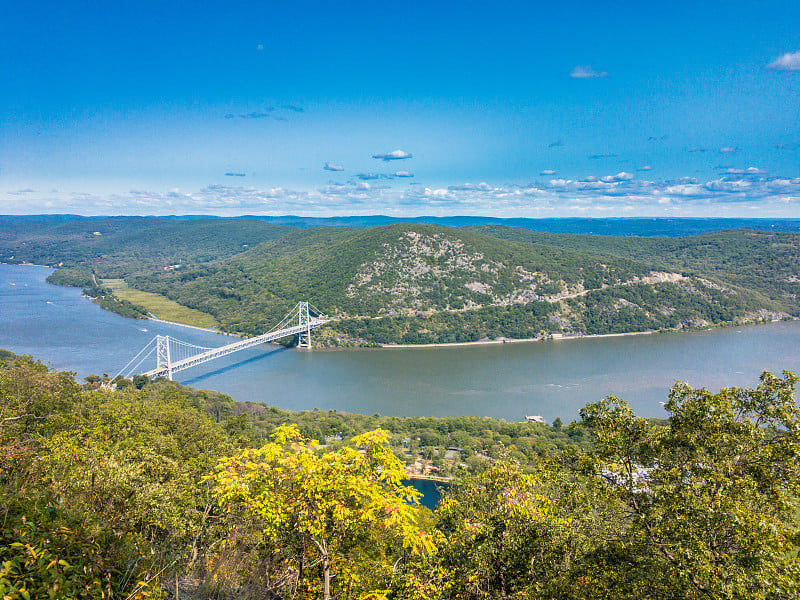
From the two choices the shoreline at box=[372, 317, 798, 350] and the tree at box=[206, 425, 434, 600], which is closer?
Answer: the tree at box=[206, 425, 434, 600]

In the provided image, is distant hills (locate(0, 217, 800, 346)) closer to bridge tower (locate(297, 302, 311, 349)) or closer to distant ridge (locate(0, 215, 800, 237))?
bridge tower (locate(297, 302, 311, 349))

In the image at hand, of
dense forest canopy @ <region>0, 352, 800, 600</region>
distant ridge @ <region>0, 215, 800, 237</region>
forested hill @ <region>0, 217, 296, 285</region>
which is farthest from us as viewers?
distant ridge @ <region>0, 215, 800, 237</region>

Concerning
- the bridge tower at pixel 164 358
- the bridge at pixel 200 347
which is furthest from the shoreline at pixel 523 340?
the bridge tower at pixel 164 358

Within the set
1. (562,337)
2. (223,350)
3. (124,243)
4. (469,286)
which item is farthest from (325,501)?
(124,243)

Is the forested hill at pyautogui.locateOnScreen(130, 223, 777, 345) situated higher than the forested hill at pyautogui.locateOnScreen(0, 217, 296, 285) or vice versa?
the forested hill at pyautogui.locateOnScreen(0, 217, 296, 285)

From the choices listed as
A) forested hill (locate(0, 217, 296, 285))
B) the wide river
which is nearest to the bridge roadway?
the wide river

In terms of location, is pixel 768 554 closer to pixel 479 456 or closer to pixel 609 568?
pixel 609 568

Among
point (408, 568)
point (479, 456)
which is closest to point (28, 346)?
point (479, 456)

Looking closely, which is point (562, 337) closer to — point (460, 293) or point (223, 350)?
point (460, 293)
